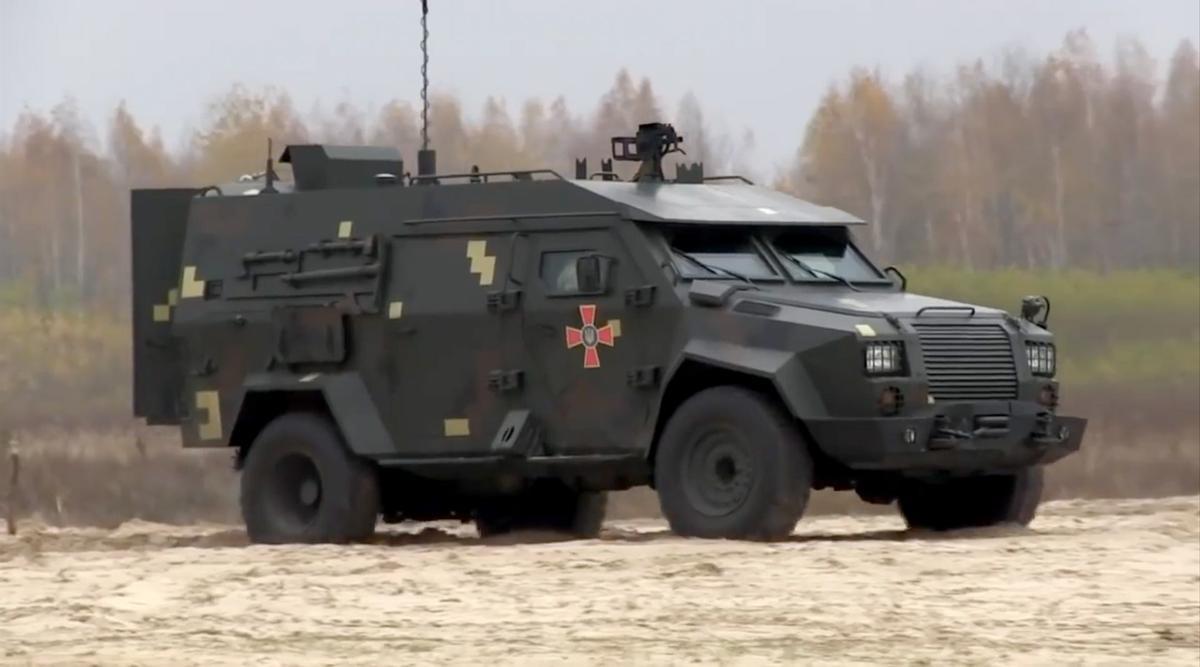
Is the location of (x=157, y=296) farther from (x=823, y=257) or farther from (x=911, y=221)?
(x=911, y=221)

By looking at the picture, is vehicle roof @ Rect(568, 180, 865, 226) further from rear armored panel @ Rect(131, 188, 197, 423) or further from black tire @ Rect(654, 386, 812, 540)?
rear armored panel @ Rect(131, 188, 197, 423)

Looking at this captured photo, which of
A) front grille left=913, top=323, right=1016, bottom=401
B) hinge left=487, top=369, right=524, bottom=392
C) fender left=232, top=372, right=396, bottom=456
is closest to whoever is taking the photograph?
front grille left=913, top=323, right=1016, bottom=401

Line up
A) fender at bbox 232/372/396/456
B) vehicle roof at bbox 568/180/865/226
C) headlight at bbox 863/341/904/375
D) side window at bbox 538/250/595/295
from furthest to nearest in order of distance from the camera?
1. fender at bbox 232/372/396/456
2. side window at bbox 538/250/595/295
3. vehicle roof at bbox 568/180/865/226
4. headlight at bbox 863/341/904/375

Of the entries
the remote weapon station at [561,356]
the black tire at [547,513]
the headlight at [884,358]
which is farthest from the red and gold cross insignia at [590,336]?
the black tire at [547,513]

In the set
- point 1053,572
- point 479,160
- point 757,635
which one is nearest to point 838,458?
point 1053,572

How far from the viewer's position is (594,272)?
16875 mm

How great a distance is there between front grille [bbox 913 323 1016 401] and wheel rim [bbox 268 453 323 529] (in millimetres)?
3894

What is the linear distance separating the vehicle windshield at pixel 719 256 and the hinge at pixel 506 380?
111 cm

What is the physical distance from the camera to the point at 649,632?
13195mm

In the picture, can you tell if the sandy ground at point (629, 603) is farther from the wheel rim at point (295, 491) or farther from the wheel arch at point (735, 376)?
the wheel rim at point (295, 491)

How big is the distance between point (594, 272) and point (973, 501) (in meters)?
2.50

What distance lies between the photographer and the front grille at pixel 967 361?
16266 mm

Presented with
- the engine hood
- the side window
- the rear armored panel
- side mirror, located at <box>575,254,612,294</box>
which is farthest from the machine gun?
the rear armored panel

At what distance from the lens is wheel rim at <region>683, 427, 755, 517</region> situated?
16.2m
